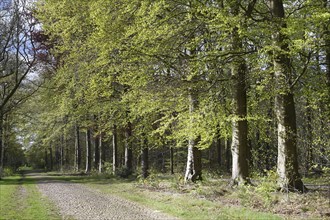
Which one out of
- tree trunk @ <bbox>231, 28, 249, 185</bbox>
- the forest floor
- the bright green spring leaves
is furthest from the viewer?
tree trunk @ <bbox>231, 28, 249, 185</bbox>

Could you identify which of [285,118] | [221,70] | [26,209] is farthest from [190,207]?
[221,70]

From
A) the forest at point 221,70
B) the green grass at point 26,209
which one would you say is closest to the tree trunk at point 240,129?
the forest at point 221,70

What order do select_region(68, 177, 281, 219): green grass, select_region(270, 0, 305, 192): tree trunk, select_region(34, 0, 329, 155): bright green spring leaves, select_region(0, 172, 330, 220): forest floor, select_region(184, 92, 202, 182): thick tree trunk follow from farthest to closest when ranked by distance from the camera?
select_region(184, 92, 202, 182): thick tree trunk, select_region(34, 0, 329, 155): bright green spring leaves, select_region(270, 0, 305, 192): tree trunk, select_region(0, 172, 330, 220): forest floor, select_region(68, 177, 281, 219): green grass

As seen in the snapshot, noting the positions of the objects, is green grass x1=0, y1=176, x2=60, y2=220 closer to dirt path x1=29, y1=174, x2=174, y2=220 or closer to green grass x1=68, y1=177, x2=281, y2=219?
dirt path x1=29, y1=174, x2=174, y2=220

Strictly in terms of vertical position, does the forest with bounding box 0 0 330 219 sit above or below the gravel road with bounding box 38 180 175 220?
above

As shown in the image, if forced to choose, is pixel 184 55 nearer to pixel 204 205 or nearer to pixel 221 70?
pixel 221 70

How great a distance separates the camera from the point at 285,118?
11234mm

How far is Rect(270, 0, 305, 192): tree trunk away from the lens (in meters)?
10.6

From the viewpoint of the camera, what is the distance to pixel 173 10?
1368 centimetres

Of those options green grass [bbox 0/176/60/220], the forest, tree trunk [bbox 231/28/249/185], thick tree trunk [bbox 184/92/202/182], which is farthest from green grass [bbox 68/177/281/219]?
green grass [bbox 0/176/60/220]

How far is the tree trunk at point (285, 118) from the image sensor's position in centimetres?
1064

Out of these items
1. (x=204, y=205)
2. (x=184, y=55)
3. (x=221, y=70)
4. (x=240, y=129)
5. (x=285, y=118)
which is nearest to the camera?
(x=204, y=205)

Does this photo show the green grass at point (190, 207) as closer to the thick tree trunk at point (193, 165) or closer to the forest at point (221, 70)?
the forest at point (221, 70)

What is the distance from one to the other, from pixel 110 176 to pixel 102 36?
511 inches
